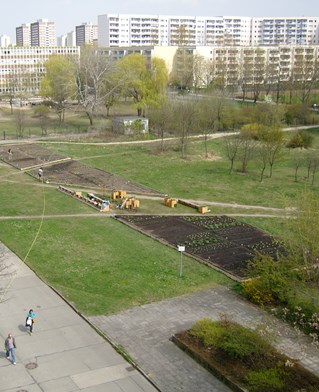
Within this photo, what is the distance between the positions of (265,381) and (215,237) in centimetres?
1423

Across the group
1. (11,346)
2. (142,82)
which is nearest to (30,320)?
(11,346)

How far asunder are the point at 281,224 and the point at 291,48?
288ft

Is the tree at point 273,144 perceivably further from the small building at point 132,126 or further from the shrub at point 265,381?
the shrub at point 265,381

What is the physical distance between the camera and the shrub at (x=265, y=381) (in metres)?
15.9

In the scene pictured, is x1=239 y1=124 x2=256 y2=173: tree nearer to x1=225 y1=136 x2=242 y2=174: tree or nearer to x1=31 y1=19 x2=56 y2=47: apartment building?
x1=225 y1=136 x2=242 y2=174: tree

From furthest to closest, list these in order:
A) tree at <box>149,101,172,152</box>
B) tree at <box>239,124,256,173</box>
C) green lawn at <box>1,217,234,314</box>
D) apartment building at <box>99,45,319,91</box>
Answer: apartment building at <box>99,45,319,91</box> < tree at <box>149,101,172,152</box> < tree at <box>239,124,256,173</box> < green lawn at <box>1,217,234,314</box>

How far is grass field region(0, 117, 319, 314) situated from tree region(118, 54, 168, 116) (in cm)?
1927

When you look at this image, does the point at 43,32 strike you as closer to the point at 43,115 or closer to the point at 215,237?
the point at 43,115

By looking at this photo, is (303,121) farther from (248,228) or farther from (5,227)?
(5,227)

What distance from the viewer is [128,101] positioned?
92.2 m

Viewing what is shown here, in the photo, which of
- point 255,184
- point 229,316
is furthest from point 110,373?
point 255,184

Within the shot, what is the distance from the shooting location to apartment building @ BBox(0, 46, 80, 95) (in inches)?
4217

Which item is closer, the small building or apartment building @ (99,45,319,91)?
the small building

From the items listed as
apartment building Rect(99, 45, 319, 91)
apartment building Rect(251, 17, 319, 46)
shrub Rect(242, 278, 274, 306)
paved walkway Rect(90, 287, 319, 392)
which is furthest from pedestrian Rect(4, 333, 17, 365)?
apartment building Rect(251, 17, 319, 46)
